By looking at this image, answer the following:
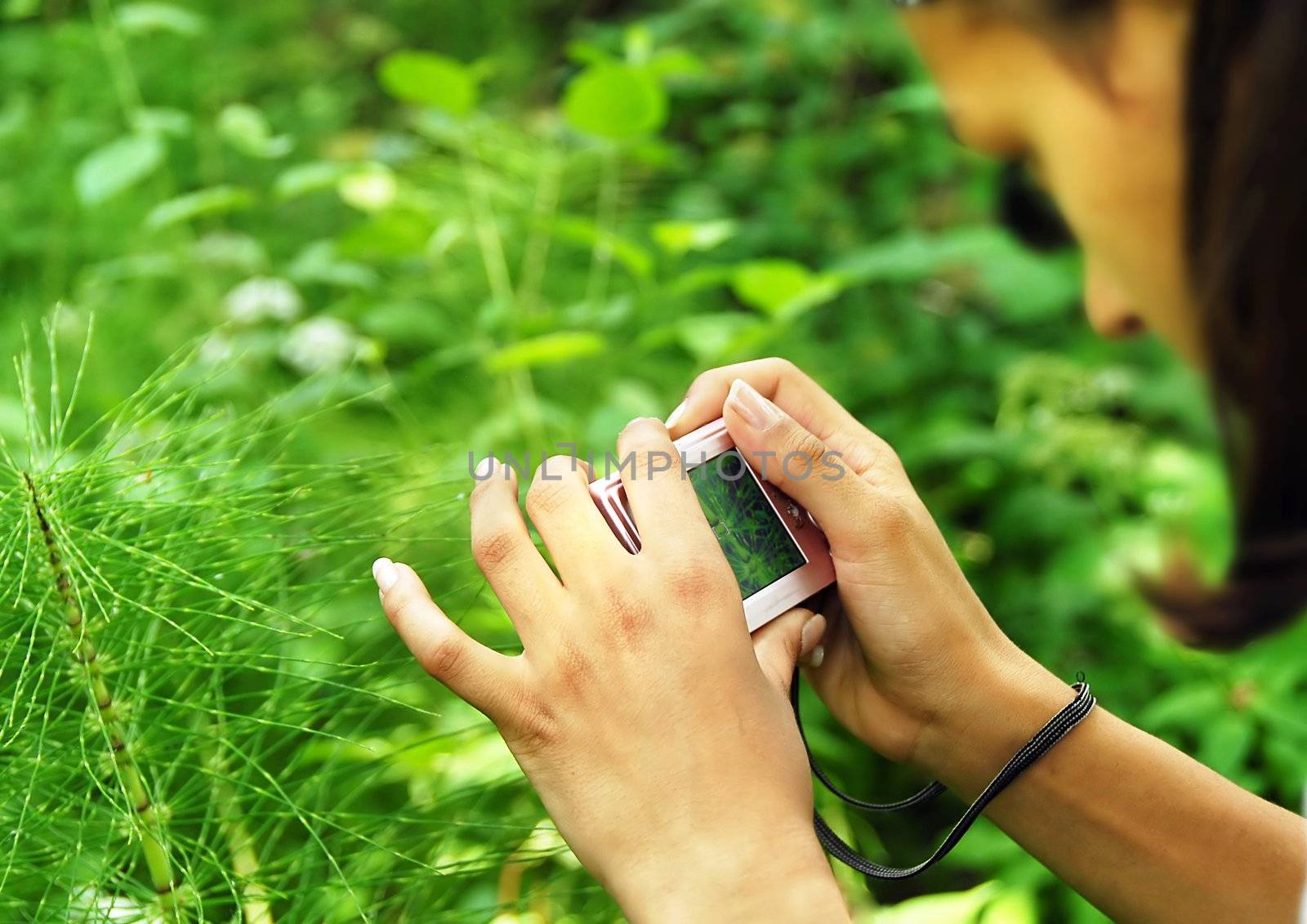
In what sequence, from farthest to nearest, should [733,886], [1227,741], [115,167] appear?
[115,167]
[1227,741]
[733,886]

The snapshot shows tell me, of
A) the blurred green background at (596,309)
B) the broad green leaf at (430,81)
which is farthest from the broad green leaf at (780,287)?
the broad green leaf at (430,81)

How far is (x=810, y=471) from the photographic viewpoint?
1.97 feet

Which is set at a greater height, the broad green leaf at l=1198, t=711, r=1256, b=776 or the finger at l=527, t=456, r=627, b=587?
the finger at l=527, t=456, r=627, b=587

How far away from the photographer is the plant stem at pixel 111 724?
22.5 inches

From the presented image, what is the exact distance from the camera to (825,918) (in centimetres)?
50

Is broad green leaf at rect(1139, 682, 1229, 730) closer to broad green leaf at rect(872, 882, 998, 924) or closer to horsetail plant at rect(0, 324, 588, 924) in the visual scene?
broad green leaf at rect(872, 882, 998, 924)

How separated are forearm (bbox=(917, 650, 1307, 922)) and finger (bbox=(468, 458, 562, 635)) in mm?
265

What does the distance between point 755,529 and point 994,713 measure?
18 cm

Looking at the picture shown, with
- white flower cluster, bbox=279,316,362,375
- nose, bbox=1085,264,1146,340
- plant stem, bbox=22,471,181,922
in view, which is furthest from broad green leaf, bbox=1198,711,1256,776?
white flower cluster, bbox=279,316,362,375

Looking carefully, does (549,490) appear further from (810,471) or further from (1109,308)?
(1109,308)

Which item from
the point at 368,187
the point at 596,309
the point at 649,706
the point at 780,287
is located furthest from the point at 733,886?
the point at 368,187

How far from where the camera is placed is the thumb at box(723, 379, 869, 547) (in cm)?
60

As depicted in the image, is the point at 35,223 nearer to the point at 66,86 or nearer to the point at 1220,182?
the point at 66,86

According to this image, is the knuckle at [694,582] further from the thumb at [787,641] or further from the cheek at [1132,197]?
the cheek at [1132,197]
